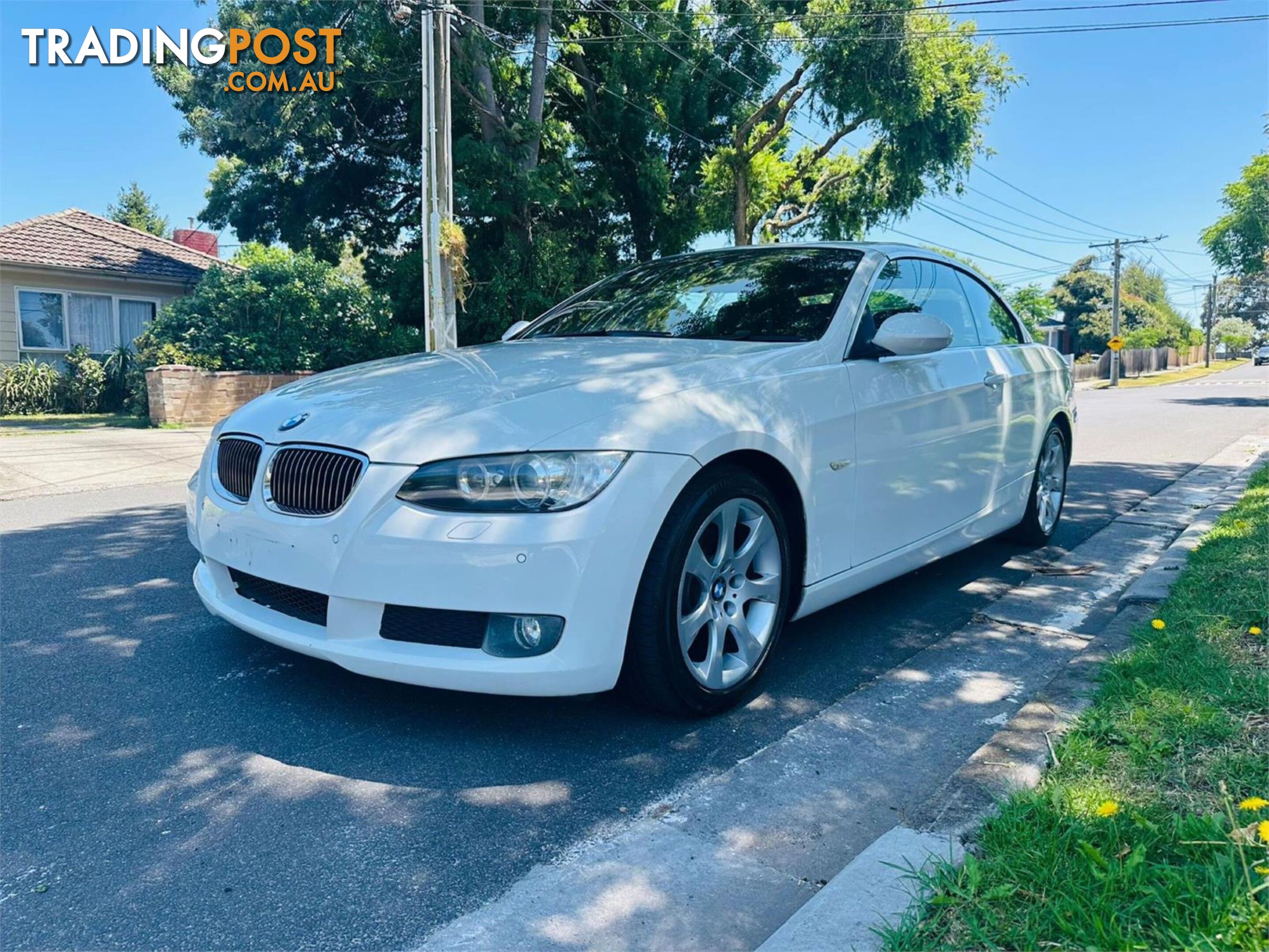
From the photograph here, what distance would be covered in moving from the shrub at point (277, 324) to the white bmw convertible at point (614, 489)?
1146cm

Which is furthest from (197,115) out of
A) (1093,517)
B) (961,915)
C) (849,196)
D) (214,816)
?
(961,915)

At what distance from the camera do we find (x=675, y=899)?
218 cm

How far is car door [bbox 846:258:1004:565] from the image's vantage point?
12.2 ft

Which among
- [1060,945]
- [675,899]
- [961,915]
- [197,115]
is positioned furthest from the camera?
[197,115]

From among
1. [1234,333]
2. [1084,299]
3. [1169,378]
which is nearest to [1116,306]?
[1169,378]

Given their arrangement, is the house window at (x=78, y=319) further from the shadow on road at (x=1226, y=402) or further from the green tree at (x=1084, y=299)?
the green tree at (x=1084, y=299)

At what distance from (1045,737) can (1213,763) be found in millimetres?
467

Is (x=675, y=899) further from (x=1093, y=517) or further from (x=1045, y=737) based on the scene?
(x=1093, y=517)

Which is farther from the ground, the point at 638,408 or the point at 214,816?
the point at 638,408

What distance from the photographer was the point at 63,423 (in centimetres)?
1496

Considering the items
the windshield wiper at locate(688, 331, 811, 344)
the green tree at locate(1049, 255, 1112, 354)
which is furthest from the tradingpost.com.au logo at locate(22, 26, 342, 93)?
the green tree at locate(1049, 255, 1112, 354)

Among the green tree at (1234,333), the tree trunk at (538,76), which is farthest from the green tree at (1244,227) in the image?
the green tree at (1234,333)

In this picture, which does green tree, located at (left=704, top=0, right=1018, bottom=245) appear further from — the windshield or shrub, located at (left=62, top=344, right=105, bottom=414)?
the windshield

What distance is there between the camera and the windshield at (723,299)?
153 inches
